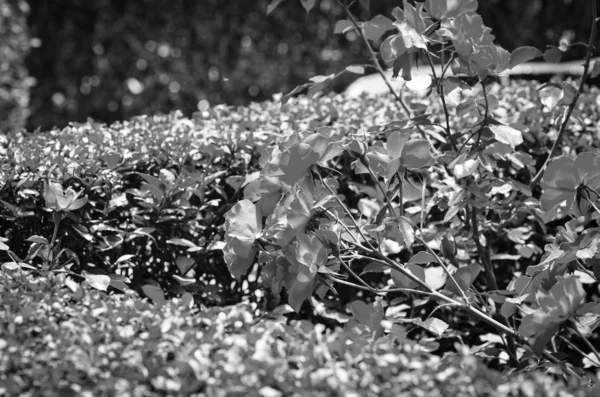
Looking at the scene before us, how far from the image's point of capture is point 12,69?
23.6 ft

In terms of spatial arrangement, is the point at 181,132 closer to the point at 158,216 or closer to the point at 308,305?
the point at 158,216

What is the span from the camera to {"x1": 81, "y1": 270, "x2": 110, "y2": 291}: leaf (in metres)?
1.89

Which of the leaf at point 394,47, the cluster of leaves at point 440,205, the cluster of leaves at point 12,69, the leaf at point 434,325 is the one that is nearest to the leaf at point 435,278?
the cluster of leaves at point 440,205

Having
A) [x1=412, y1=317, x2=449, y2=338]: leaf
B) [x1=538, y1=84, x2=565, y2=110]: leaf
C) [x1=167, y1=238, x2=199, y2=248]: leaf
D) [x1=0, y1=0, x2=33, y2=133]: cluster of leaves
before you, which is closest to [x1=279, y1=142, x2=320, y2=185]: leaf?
[x1=412, y1=317, x2=449, y2=338]: leaf

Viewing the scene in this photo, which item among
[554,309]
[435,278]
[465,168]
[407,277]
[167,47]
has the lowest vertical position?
[167,47]

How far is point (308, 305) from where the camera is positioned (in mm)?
2467

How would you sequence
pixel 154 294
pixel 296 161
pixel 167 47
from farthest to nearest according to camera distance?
1. pixel 167 47
2. pixel 296 161
3. pixel 154 294

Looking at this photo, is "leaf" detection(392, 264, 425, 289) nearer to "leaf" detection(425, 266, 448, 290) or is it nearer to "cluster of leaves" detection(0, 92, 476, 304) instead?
"leaf" detection(425, 266, 448, 290)

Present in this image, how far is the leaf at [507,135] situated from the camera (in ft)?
6.17

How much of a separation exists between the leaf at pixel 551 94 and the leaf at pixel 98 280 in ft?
3.89

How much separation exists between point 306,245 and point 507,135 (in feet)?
1.90

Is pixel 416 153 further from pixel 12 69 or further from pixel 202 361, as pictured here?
pixel 12 69

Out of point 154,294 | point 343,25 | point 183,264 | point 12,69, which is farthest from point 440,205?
point 12,69

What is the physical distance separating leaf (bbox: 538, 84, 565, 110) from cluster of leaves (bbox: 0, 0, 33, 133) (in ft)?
19.1
